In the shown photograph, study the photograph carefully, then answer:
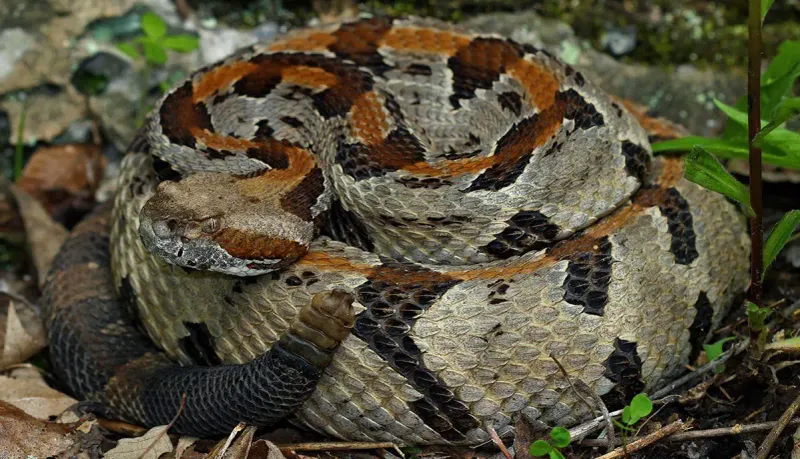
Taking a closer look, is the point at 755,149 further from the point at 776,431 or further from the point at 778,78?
the point at 776,431

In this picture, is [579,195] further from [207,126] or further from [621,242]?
[207,126]

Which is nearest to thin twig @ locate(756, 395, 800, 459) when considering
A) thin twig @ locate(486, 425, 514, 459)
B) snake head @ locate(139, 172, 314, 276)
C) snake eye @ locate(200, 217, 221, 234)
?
thin twig @ locate(486, 425, 514, 459)

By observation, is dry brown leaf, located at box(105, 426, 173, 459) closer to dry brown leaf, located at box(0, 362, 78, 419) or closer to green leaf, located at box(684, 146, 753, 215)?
dry brown leaf, located at box(0, 362, 78, 419)

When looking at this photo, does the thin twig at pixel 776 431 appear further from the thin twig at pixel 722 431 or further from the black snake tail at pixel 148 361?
the black snake tail at pixel 148 361

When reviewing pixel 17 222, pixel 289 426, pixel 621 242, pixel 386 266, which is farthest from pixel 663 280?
pixel 17 222

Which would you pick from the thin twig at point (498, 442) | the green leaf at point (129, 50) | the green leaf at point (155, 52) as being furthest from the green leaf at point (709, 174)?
the green leaf at point (129, 50)

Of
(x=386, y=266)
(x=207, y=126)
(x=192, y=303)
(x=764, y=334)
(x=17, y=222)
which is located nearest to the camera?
(x=764, y=334)
